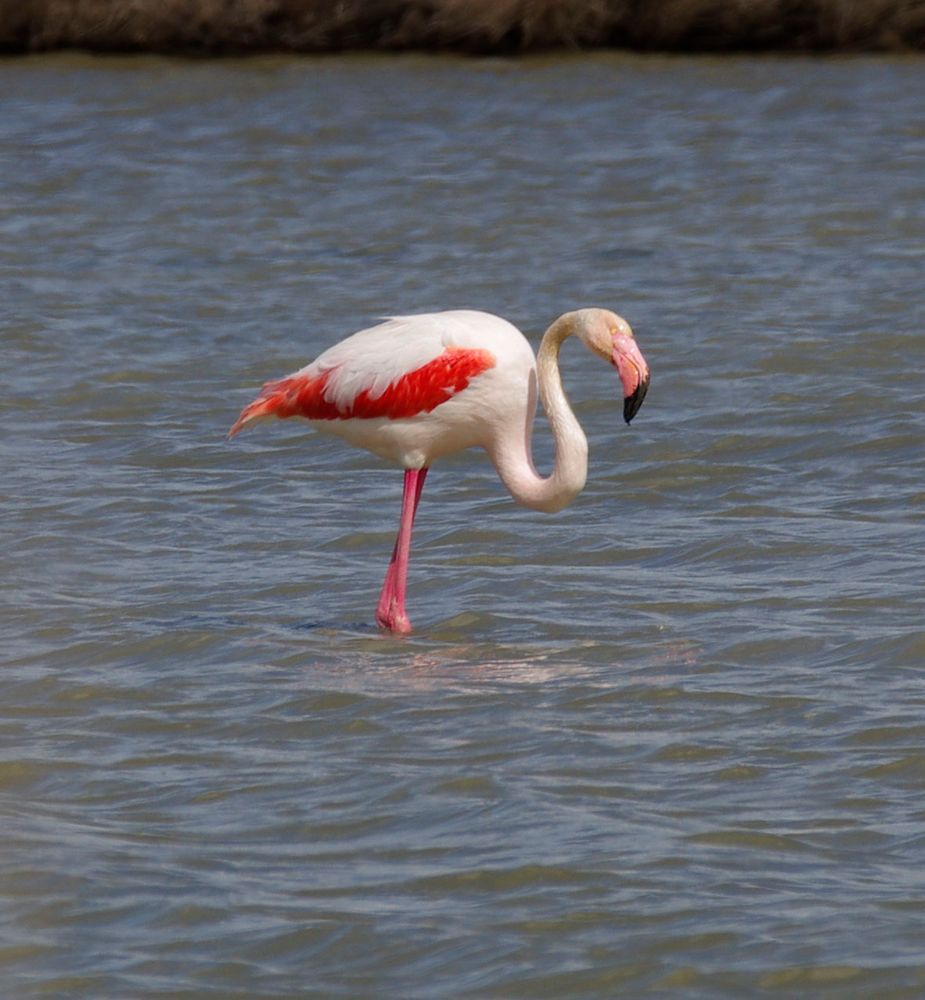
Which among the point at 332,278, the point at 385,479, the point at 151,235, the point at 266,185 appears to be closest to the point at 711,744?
the point at 385,479

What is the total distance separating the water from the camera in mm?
4762

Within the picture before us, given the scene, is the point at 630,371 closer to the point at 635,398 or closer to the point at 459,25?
the point at 635,398

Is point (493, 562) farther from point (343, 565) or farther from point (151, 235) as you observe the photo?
point (151, 235)

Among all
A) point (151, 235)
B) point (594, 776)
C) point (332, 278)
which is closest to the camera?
point (594, 776)

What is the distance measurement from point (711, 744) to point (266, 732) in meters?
1.28

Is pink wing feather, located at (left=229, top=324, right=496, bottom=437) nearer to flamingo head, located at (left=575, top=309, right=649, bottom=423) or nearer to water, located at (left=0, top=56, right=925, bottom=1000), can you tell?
flamingo head, located at (left=575, top=309, right=649, bottom=423)

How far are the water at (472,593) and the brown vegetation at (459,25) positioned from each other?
2852 mm

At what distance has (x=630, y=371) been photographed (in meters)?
6.97

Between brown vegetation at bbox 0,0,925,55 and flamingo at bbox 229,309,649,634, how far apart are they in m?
12.5

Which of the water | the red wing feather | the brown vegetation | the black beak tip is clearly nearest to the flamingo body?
the red wing feather

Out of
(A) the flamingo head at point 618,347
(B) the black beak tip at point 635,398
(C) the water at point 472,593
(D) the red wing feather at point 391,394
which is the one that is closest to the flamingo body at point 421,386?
(D) the red wing feather at point 391,394

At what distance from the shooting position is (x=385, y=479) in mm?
9383

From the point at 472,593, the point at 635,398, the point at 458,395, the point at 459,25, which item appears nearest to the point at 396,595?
the point at 472,593

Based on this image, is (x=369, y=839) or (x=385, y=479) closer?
(x=369, y=839)
